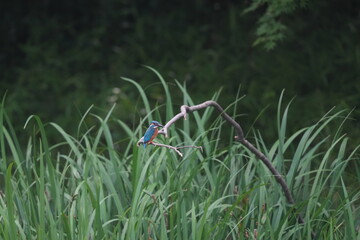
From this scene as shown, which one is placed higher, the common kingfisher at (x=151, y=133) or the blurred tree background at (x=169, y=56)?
the common kingfisher at (x=151, y=133)

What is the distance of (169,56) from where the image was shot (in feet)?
23.9

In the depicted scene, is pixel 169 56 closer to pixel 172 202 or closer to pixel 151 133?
pixel 172 202

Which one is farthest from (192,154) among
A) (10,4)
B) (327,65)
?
(10,4)

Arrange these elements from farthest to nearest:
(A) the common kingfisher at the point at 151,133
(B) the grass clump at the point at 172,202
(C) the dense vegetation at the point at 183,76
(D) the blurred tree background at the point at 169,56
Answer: (D) the blurred tree background at the point at 169,56 < (C) the dense vegetation at the point at 183,76 < (B) the grass clump at the point at 172,202 < (A) the common kingfisher at the point at 151,133

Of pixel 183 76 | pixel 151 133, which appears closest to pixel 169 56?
pixel 183 76

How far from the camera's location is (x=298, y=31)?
6.92 m

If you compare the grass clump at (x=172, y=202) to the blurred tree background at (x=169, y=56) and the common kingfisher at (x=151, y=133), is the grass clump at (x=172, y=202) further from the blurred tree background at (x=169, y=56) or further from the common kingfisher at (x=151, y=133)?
the blurred tree background at (x=169, y=56)

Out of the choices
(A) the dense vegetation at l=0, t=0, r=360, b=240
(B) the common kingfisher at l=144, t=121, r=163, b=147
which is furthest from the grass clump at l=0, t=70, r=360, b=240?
(B) the common kingfisher at l=144, t=121, r=163, b=147

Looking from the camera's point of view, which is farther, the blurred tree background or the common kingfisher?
the blurred tree background

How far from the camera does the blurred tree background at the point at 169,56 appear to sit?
634 cm

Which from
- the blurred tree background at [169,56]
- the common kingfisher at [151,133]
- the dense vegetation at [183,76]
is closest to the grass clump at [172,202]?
the dense vegetation at [183,76]

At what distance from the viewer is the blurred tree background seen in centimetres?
634

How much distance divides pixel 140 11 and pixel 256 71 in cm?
182

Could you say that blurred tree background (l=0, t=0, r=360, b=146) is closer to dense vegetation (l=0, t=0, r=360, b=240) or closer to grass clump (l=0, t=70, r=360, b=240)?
dense vegetation (l=0, t=0, r=360, b=240)
